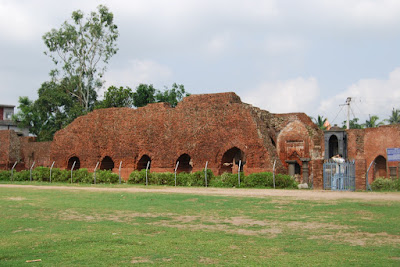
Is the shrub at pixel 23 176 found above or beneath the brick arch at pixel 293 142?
beneath

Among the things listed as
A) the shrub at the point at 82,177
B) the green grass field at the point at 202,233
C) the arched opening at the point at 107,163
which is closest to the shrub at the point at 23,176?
the shrub at the point at 82,177

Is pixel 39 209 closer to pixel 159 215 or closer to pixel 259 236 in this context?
pixel 159 215

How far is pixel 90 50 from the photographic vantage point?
40031 mm

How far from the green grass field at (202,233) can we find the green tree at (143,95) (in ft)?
94.1

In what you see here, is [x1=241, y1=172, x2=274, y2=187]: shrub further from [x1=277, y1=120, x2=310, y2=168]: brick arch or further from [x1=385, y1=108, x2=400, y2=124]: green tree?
[x1=385, y1=108, x2=400, y2=124]: green tree

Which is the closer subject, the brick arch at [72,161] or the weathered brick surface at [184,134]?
the weathered brick surface at [184,134]

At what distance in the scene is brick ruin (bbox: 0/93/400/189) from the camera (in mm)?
23094

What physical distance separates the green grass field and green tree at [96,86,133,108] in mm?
26694

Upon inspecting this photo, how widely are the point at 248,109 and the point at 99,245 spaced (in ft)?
56.8

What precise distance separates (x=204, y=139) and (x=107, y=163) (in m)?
7.95

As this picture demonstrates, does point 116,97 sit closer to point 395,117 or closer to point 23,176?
point 23,176

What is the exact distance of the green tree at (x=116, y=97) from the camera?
127 feet

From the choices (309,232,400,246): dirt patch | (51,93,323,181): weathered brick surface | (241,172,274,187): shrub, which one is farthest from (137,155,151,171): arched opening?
(309,232,400,246): dirt patch

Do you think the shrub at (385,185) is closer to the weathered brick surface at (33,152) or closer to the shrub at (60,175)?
the shrub at (60,175)
